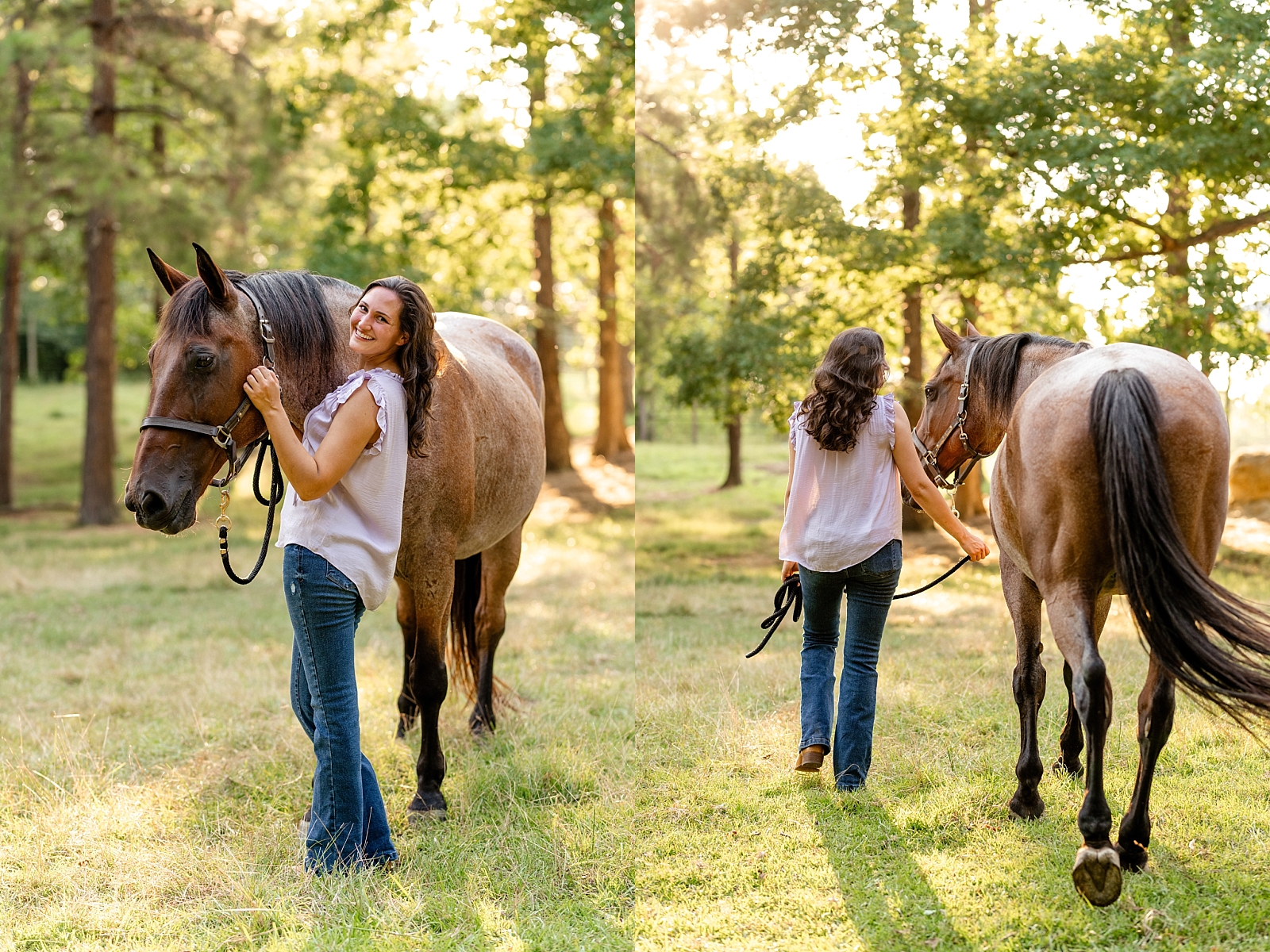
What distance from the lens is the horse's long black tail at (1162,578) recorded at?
2633 mm

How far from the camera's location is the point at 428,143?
1360 cm

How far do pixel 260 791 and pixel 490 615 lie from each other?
1376mm

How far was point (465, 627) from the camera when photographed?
187 inches

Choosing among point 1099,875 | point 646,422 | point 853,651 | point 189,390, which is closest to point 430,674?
point 189,390

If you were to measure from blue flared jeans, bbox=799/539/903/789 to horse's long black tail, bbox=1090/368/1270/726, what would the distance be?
1003 millimetres

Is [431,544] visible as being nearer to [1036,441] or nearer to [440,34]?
[1036,441]

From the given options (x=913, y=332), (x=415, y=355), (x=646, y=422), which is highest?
(x=913, y=332)

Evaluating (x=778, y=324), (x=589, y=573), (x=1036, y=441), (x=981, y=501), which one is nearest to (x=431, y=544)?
(x=1036, y=441)

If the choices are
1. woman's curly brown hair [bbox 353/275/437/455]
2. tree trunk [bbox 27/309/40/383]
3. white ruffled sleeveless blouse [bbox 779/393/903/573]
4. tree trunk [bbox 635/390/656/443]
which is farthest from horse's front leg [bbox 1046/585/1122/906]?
tree trunk [bbox 27/309/40/383]

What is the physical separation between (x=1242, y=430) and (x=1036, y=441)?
41.2ft

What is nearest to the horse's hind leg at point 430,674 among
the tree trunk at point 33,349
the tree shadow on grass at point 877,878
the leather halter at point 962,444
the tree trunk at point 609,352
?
the tree shadow on grass at point 877,878

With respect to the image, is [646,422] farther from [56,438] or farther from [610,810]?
[610,810]

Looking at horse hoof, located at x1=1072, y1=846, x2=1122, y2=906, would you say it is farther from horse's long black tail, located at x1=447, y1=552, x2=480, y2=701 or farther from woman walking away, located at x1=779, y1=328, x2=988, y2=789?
horse's long black tail, located at x1=447, y1=552, x2=480, y2=701

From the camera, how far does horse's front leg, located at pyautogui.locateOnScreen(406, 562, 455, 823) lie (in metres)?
3.56
